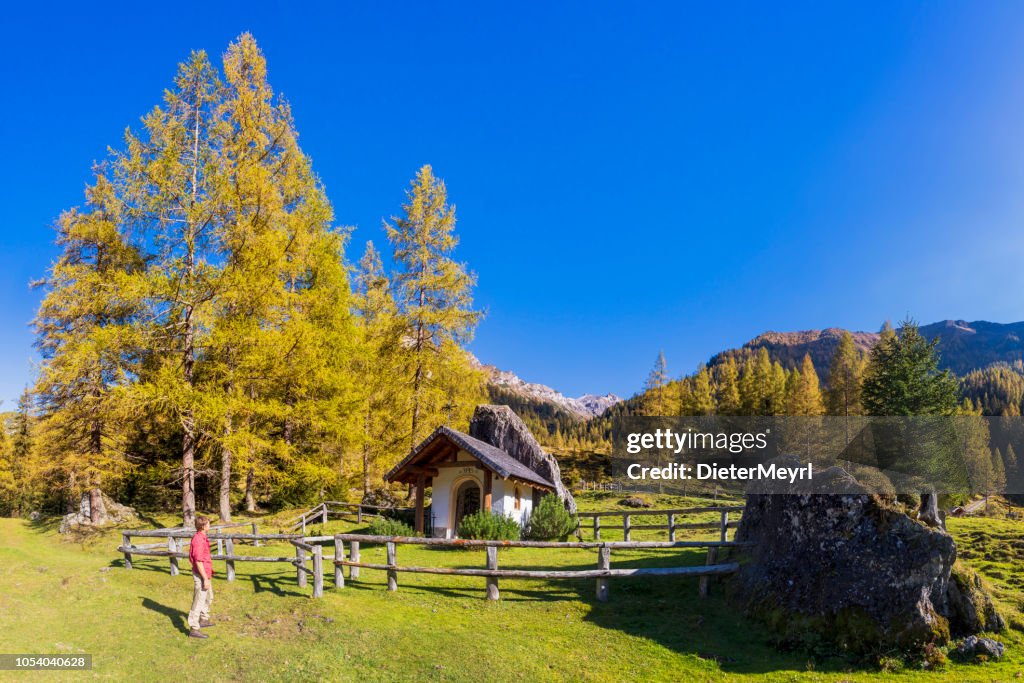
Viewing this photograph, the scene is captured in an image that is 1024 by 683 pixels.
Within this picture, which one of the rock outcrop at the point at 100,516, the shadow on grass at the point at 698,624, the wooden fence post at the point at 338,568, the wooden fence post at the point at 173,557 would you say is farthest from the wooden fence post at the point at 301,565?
the rock outcrop at the point at 100,516

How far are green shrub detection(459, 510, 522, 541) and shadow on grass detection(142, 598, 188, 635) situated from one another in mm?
8148

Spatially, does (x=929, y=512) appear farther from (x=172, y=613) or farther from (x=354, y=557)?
(x=172, y=613)

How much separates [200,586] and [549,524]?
40.5 ft

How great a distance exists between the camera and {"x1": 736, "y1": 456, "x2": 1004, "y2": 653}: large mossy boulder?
7.96m

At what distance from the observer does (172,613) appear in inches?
400

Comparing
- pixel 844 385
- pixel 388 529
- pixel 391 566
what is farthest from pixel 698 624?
pixel 844 385

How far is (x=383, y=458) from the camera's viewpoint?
2633cm

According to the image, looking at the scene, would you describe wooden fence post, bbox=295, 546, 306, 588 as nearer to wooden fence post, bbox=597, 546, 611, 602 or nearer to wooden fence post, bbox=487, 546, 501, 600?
wooden fence post, bbox=487, 546, 501, 600

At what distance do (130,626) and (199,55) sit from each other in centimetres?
2034

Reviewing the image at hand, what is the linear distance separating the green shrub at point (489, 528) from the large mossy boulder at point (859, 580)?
8.32 metres

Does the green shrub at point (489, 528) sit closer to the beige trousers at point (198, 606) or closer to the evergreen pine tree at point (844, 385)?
the beige trousers at point (198, 606)

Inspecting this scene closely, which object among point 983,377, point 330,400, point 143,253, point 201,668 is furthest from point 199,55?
point 983,377

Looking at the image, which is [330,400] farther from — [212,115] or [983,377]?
[983,377]

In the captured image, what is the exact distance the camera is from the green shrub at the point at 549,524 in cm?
1912
